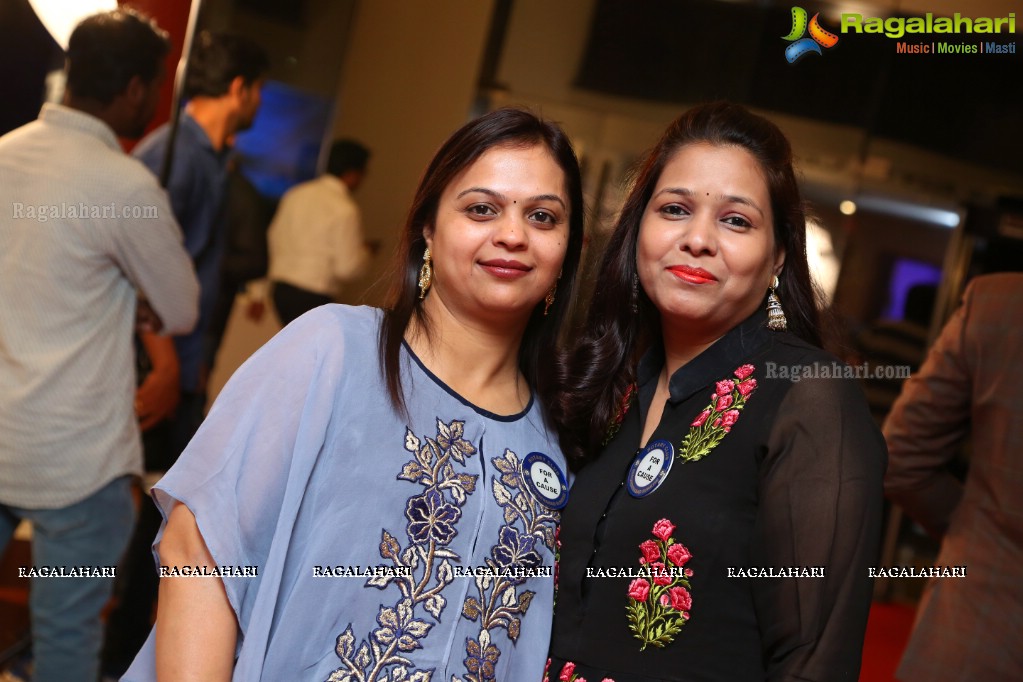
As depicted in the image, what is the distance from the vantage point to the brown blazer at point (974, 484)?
2109mm

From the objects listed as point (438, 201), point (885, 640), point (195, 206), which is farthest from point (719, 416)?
point (885, 640)

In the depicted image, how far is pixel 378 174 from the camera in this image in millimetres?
3822

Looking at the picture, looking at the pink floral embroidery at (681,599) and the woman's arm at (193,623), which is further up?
the pink floral embroidery at (681,599)

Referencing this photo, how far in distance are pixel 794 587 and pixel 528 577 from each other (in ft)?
1.51

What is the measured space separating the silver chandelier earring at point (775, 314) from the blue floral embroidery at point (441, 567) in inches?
19.6

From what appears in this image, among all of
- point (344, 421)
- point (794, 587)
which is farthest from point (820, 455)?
point (344, 421)

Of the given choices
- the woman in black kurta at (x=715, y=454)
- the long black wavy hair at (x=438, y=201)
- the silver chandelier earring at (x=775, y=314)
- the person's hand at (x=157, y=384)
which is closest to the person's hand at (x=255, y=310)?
the person's hand at (x=157, y=384)

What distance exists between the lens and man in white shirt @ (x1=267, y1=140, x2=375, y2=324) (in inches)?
143

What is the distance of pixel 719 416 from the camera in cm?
165

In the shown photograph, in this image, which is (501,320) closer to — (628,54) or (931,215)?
(628,54)

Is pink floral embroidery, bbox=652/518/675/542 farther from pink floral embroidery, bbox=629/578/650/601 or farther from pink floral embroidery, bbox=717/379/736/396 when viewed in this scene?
pink floral embroidery, bbox=717/379/736/396

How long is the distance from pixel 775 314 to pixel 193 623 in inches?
41.6

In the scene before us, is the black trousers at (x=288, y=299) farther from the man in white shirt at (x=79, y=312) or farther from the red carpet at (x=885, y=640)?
the red carpet at (x=885, y=640)

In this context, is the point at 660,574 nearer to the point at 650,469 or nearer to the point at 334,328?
the point at 650,469
